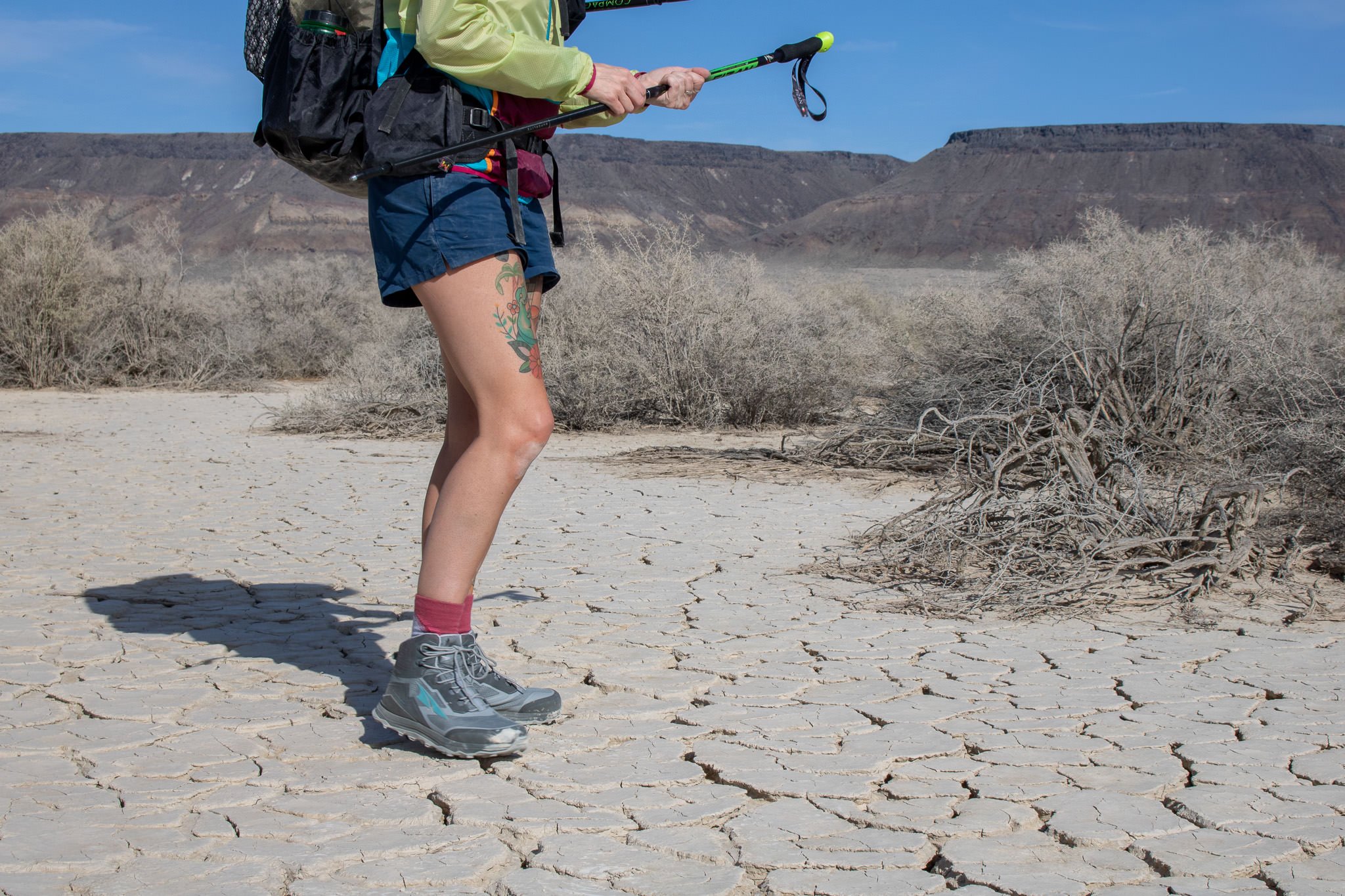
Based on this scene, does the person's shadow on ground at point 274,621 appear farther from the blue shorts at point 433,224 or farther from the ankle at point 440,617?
Answer: the blue shorts at point 433,224

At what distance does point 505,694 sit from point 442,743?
0.21 m

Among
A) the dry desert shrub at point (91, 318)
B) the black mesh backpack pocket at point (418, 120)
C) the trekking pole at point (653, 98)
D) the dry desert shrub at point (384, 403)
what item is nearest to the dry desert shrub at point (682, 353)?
the dry desert shrub at point (384, 403)

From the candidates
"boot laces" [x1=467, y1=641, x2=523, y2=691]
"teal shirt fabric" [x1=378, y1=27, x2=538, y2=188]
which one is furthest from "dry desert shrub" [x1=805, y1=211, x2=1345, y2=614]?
"teal shirt fabric" [x1=378, y1=27, x2=538, y2=188]

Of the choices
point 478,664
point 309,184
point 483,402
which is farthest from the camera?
point 309,184

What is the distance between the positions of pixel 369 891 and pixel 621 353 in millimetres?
8393

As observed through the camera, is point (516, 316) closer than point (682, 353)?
Yes

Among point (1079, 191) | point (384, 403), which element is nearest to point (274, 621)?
point (384, 403)

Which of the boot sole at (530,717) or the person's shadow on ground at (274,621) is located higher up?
the boot sole at (530,717)

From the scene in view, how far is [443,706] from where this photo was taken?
2.39m

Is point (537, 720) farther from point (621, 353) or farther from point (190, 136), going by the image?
point (190, 136)

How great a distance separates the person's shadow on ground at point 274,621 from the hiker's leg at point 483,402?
478mm

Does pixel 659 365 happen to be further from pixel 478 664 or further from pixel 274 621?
pixel 478 664

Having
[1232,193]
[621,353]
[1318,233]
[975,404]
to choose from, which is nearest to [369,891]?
[975,404]

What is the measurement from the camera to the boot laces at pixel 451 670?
2.41 metres
